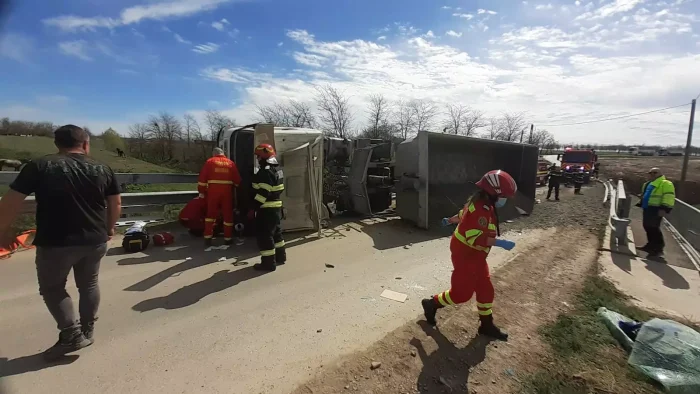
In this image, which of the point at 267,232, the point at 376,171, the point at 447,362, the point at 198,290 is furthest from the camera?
the point at 376,171

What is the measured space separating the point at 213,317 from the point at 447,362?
2110mm

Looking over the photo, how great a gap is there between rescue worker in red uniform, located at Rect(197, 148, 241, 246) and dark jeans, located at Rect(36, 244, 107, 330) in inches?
98.7

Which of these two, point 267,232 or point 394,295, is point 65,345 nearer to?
point 267,232

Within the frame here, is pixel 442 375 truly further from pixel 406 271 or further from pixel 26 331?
pixel 26 331

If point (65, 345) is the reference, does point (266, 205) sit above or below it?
above

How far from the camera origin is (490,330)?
9.98 ft

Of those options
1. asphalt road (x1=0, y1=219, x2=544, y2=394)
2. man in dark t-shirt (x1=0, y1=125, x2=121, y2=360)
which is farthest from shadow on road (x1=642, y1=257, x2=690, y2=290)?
man in dark t-shirt (x1=0, y1=125, x2=121, y2=360)

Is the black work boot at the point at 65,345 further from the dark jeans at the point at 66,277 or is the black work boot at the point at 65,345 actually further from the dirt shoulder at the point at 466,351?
the dirt shoulder at the point at 466,351

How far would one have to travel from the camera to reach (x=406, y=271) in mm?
4699

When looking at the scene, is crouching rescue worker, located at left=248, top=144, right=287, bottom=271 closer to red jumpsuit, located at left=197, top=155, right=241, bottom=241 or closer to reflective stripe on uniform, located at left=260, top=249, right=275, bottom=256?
reflective stripe on uniform, located at left=260, top=249, right=275, bottom=256

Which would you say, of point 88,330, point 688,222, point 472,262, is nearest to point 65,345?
point 88,330

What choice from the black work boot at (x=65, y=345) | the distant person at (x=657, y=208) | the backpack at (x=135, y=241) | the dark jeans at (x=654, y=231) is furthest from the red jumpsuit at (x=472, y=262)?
the dark jeans at (x=654, y=231)

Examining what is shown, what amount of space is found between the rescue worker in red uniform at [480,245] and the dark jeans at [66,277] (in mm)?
2861

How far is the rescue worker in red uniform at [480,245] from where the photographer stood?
2.92 meters
